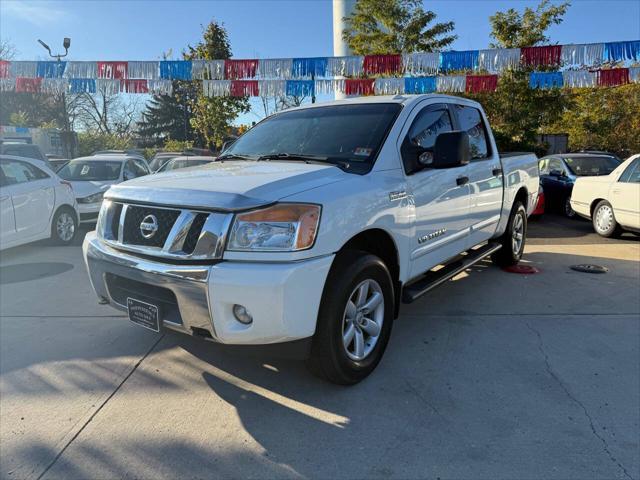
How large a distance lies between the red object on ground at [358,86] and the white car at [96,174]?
21.9 ft

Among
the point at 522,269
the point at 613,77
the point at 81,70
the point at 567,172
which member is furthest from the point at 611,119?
the point at 81,70

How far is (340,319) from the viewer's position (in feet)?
9.53

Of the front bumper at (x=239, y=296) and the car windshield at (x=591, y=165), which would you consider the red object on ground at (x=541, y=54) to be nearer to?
the car windshield at (x=591, y=165)

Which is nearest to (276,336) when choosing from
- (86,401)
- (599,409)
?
(86,401)

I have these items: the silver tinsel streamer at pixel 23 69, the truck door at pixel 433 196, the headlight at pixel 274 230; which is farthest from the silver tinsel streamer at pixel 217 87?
the headlight at pixel 274 230

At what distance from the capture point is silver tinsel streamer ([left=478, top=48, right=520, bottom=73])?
40.4 feet

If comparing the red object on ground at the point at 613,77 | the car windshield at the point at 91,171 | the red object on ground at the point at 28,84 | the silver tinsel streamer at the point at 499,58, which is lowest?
the car windshield at the point at 91,171

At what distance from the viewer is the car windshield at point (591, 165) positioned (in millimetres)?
11406

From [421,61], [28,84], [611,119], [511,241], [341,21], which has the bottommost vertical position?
[511,241]

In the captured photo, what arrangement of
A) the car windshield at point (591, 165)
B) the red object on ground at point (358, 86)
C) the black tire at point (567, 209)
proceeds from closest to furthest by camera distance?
1. the car windshield at point (591, 165)
2. the black tire at point (567, 209)
3. the red object on ground at point (358, 86)

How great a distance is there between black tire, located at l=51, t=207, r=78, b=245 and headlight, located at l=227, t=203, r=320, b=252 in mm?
6468

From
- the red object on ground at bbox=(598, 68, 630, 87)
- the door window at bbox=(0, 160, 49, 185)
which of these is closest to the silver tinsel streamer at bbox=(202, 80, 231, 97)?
the door window at bbox=(0, 160, 49, 185)

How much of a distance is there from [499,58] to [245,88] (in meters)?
7.08

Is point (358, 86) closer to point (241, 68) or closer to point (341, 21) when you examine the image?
point (241, 68)
